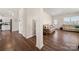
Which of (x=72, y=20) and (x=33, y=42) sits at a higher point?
(x=72, y=20)

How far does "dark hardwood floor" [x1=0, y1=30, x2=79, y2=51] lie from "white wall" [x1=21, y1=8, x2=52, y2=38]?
0.57 feet

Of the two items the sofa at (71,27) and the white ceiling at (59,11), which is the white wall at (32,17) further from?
the sofa at (71,27)


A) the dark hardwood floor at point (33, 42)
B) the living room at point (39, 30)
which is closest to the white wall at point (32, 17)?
the living room at point (39, 30)

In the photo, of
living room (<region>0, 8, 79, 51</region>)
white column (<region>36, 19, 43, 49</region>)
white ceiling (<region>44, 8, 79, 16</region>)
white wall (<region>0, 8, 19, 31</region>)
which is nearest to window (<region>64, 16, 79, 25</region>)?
living room (<region>0, 8, 79, 51</region>)

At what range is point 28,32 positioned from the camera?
2191 mm

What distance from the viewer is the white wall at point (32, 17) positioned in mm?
2131

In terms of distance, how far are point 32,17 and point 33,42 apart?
532mm

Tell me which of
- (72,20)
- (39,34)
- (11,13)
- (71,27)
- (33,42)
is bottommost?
(33,42)

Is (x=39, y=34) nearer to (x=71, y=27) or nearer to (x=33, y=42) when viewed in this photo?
(x=33, y=42)

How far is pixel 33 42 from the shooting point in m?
2.17

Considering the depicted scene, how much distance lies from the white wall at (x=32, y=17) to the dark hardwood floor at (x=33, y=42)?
0.17m

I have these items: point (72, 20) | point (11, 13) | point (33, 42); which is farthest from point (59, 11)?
point (11, 13)
